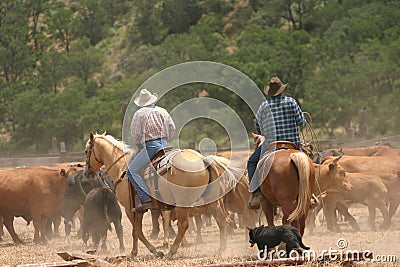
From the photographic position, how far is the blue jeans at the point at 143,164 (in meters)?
10.8

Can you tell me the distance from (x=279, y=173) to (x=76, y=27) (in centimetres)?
4987

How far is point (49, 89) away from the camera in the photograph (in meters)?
48.2

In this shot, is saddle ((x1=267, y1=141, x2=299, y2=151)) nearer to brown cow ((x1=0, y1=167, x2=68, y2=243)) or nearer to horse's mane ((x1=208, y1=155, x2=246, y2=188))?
horse's mane ((x1=208, y1=155, x2=246, y2=188))

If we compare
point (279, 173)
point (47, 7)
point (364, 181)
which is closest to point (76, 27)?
point (47, 7)

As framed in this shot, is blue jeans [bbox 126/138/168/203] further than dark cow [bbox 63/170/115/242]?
No

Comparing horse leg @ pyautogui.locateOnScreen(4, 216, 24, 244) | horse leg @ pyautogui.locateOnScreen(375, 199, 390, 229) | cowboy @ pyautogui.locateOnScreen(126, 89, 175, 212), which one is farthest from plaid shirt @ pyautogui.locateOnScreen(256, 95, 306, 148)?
horse leg @ pyautogui.locateOnScreen(4, 216, 24, 244)

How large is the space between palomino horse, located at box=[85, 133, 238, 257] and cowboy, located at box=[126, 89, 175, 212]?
0.27 meters

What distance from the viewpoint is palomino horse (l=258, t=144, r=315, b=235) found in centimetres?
939

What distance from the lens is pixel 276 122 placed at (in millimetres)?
10133

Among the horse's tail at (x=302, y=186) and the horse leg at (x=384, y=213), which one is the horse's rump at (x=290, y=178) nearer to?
the horse's tail at (x=302, y=186)

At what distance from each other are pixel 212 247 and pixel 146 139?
2.41 meters

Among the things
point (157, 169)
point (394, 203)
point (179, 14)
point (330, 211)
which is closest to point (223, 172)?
point (157, 169)

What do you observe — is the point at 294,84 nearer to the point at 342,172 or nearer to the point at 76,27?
the point at 76,27

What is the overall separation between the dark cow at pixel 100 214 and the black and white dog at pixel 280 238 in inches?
167
